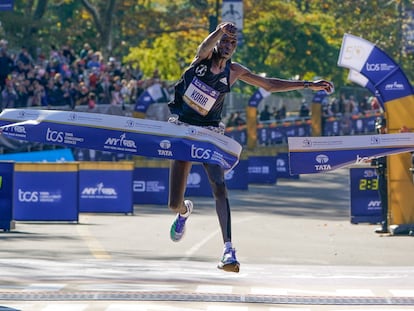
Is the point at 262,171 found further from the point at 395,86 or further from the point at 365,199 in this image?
the point at 395,86

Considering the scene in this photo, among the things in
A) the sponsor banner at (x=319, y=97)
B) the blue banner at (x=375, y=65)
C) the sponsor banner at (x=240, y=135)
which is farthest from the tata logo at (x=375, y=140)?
the sponsor banner at (x=319, y=97)

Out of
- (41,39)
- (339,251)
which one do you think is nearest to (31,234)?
(339,251)

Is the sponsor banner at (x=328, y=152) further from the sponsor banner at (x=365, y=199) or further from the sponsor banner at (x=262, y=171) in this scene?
the sponsor banner at (x=262, y=171)

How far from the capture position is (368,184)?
22.4 metres

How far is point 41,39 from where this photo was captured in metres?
42.3

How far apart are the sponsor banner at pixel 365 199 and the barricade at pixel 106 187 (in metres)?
4.23

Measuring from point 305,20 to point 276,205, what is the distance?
29772 mm

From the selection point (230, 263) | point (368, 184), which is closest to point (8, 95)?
point (368, 184)

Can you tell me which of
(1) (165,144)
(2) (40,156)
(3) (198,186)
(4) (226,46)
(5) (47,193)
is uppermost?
(4) (226,46)

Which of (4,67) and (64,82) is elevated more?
(4,67)

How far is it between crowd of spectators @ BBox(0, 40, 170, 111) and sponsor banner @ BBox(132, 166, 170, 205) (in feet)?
11.3

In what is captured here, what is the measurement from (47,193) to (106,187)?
2.30 meters

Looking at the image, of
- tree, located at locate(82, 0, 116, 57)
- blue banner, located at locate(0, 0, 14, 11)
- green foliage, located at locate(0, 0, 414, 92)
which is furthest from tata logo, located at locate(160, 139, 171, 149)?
tree, located at locate(82, 0, 116, 57)

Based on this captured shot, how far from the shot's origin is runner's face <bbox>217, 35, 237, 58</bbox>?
1016cm
